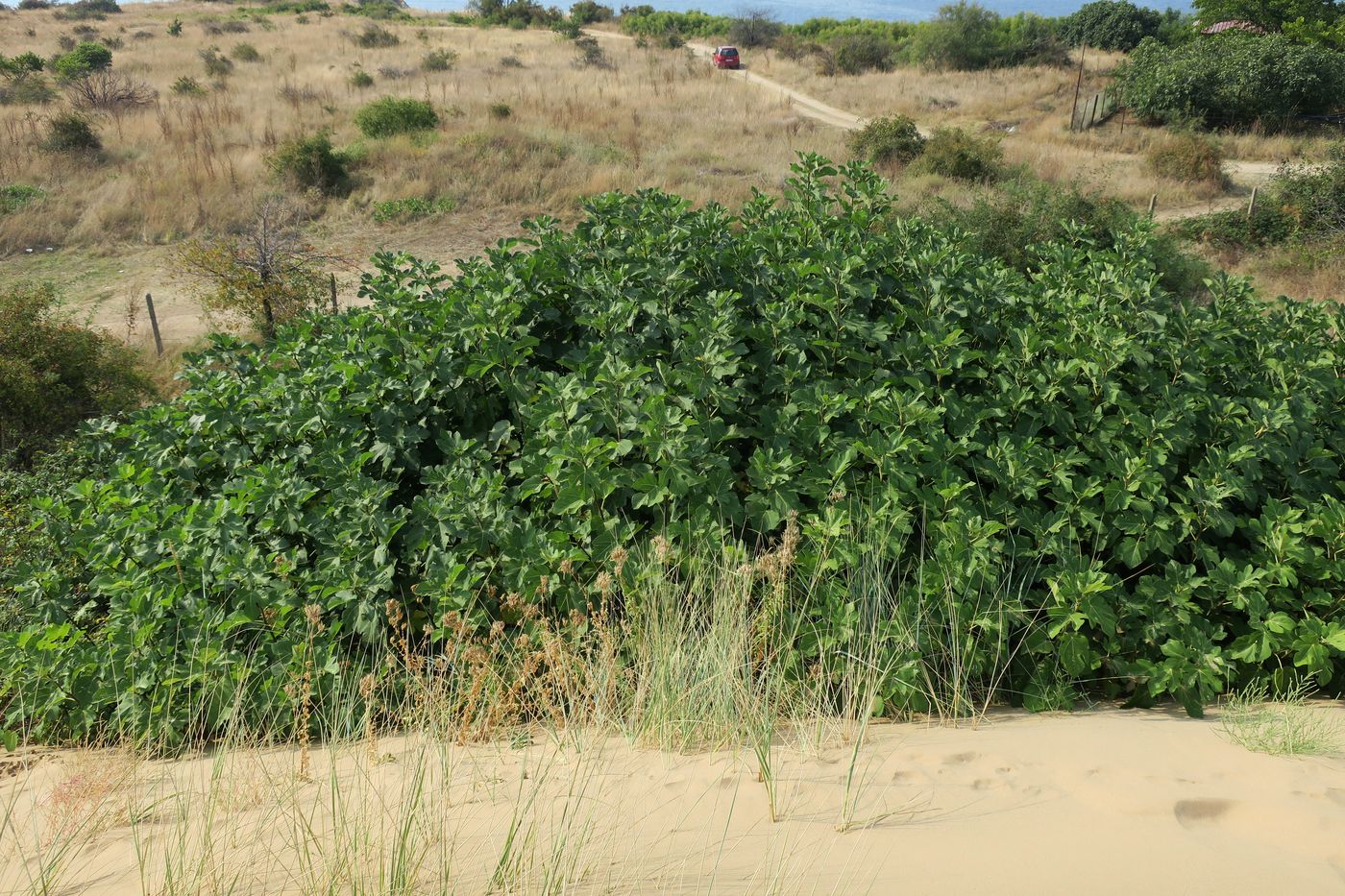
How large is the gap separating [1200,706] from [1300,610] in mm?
797

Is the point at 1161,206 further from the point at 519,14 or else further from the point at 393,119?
the point at 519,14

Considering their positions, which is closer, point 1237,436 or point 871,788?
point 871,788

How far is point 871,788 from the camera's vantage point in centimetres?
272

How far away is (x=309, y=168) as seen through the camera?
66.6 feet

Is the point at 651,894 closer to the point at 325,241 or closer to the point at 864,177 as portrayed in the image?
the point at 864,177

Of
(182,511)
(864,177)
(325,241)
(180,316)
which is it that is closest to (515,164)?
(325,241)

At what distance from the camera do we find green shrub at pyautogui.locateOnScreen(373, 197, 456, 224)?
19.1 m

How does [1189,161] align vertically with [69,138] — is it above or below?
below

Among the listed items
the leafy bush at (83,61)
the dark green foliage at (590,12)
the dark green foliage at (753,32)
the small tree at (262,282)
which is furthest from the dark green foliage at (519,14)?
the small tree at (262,282)

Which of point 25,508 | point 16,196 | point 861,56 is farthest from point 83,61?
point 25,508

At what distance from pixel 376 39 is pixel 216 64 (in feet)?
31.6

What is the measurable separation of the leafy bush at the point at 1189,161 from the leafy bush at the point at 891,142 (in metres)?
6.57

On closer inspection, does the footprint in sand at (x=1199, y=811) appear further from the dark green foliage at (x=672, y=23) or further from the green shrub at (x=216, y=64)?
the dark green foliage at (x=672, y=23)

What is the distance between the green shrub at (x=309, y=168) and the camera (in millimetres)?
20203
